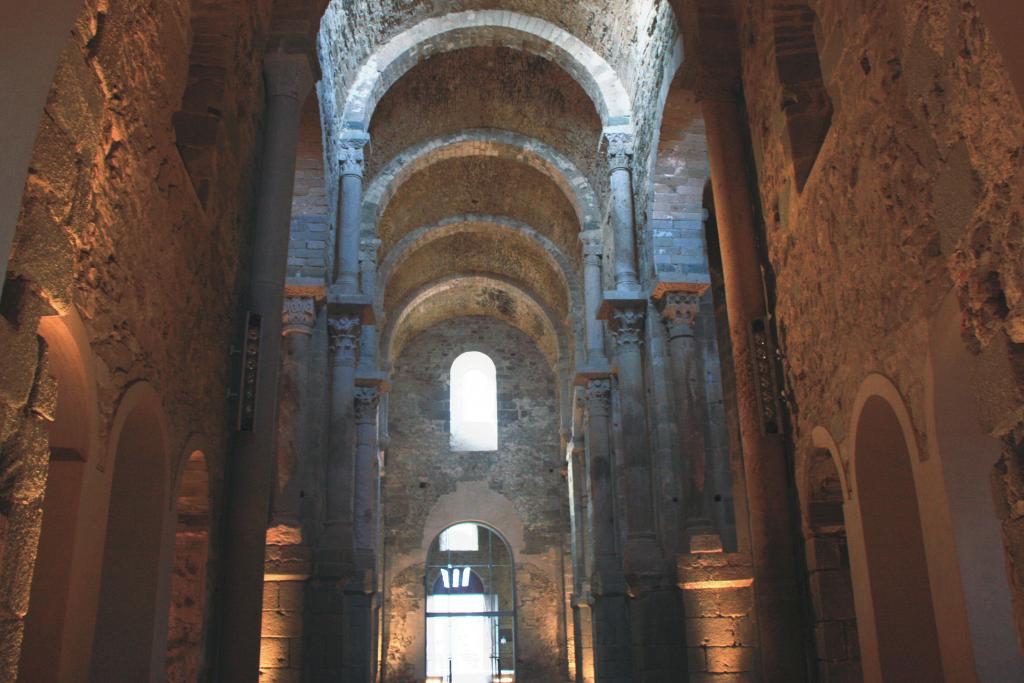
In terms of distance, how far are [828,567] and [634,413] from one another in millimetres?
6695

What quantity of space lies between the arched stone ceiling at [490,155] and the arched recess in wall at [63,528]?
38.7 ft

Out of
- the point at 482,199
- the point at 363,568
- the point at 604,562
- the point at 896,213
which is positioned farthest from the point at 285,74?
the point at 482,199

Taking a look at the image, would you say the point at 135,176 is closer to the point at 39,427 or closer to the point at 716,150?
the point at 39,427

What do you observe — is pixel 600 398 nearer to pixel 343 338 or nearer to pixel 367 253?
pixel 367 253

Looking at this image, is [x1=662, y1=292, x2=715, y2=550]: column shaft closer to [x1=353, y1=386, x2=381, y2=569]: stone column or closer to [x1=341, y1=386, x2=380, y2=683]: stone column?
[x1=341, y1=386, x2=380, y2=683]: stone column

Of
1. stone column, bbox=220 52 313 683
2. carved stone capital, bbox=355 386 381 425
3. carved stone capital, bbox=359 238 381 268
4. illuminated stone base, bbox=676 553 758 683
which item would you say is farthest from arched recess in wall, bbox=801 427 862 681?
carved stone capital, bbox=355 386 381 425

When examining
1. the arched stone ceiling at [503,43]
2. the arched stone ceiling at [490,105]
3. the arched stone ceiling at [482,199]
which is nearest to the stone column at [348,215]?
the arched stone ceiling at [503,43]

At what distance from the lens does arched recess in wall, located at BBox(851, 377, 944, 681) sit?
17.6ft

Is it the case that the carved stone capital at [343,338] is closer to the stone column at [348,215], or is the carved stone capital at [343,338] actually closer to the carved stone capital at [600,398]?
the stone column at [348,215]

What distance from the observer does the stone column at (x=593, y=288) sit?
16.1 m

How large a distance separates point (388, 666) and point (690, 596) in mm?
13463

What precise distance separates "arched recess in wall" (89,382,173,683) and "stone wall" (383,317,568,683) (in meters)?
18.1

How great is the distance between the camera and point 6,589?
9.24ft

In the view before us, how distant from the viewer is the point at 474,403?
24906mm
